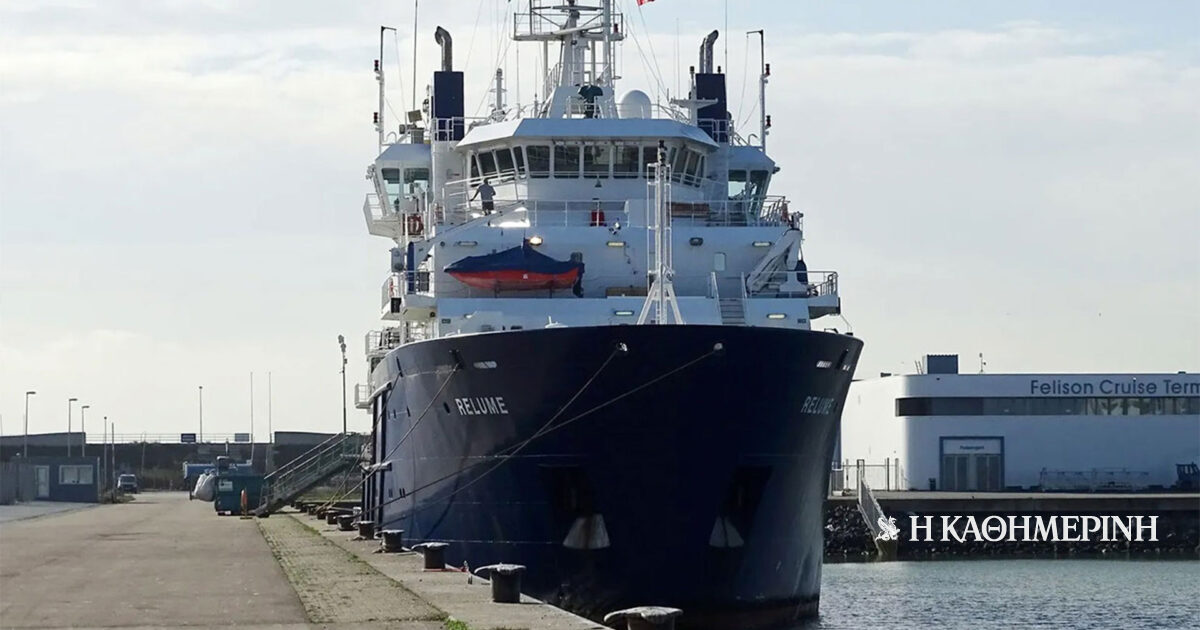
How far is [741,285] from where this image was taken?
1282 inches

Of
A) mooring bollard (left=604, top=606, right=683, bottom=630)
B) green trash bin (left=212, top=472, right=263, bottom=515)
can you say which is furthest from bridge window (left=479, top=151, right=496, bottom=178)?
green trash bin (left=212, top=472, right=263, bottom=515)

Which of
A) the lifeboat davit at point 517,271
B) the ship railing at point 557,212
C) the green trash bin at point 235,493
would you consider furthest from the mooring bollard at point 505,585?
the green trash bin at point 235,493

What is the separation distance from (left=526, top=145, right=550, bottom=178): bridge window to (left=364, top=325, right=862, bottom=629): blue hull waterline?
731 centimetres

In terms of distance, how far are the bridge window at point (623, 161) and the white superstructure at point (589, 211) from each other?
0.03 meters

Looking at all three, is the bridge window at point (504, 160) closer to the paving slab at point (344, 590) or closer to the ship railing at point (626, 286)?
the ship railing at point (626, 286)

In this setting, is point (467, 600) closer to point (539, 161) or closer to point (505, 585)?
point (505, 585)

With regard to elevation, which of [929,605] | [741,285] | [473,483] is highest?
[741,285]

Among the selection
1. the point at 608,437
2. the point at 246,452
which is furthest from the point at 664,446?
the point at 246,452

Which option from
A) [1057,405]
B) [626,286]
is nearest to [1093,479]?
[1057,405]

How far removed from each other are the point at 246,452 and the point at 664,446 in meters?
103

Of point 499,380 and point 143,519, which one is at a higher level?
point 499,380

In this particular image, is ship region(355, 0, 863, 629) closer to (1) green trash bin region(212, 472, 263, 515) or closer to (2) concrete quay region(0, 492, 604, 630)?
(2) concrete quay region(0, 492, 604, 630)

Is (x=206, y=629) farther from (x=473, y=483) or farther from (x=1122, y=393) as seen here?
(x=1122, y=393)

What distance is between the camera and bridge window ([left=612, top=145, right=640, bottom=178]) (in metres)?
34.8
